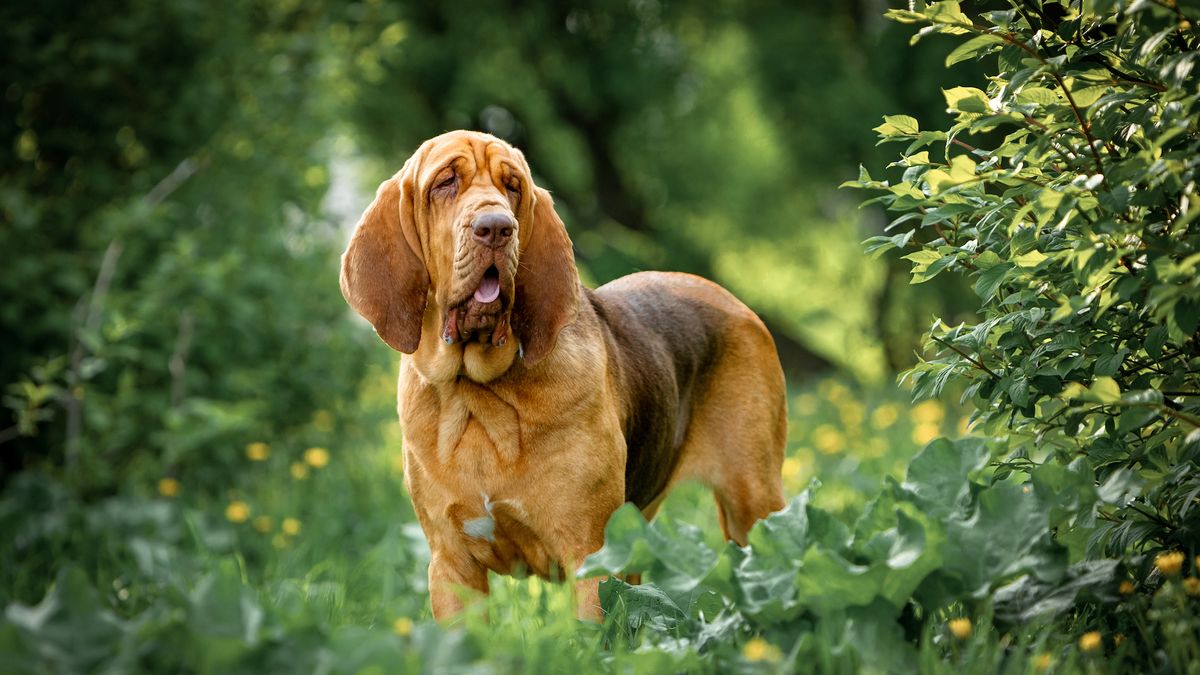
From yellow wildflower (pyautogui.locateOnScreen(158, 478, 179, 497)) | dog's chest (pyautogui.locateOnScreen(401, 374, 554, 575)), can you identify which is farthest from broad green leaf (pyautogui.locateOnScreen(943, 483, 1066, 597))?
yellow wildflower (pyautogui.locateOnScreen(158, 478, 179, 497))

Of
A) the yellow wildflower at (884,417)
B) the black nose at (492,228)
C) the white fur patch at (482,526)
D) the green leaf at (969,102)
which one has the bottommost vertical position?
the yellow wildflower at (884,417)

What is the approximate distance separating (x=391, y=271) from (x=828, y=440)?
4.33 metres

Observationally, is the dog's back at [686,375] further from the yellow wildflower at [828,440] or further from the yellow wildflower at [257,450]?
the yellow wildflower at [828,440]

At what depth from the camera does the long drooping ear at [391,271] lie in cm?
403

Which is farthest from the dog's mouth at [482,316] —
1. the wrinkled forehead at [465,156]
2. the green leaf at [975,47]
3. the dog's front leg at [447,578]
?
the green leaf at [975,47]

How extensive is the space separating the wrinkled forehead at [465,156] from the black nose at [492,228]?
12.3 inches

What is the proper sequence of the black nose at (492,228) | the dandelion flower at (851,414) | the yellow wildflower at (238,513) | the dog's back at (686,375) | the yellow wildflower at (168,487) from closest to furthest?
the black nose at (492,228) < the dog's back at (686,375) < the yellow wildflower at (238,513) < the yellow wildflower at (168,487) < the dandelion flower at (851,414)

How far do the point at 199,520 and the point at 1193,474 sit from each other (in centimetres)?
447

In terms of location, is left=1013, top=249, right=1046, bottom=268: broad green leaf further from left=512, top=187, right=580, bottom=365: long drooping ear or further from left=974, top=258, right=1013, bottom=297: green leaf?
left=512, top=187, right=580, bottom=365: long drooping ear

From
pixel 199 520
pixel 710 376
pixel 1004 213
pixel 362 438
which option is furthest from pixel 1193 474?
pixel 362 438

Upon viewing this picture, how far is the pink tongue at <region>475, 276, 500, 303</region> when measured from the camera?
3.84 m

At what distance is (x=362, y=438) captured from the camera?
7898mm

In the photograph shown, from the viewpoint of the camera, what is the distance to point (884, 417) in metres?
8.30

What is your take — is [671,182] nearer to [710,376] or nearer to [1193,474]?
[710,376]
